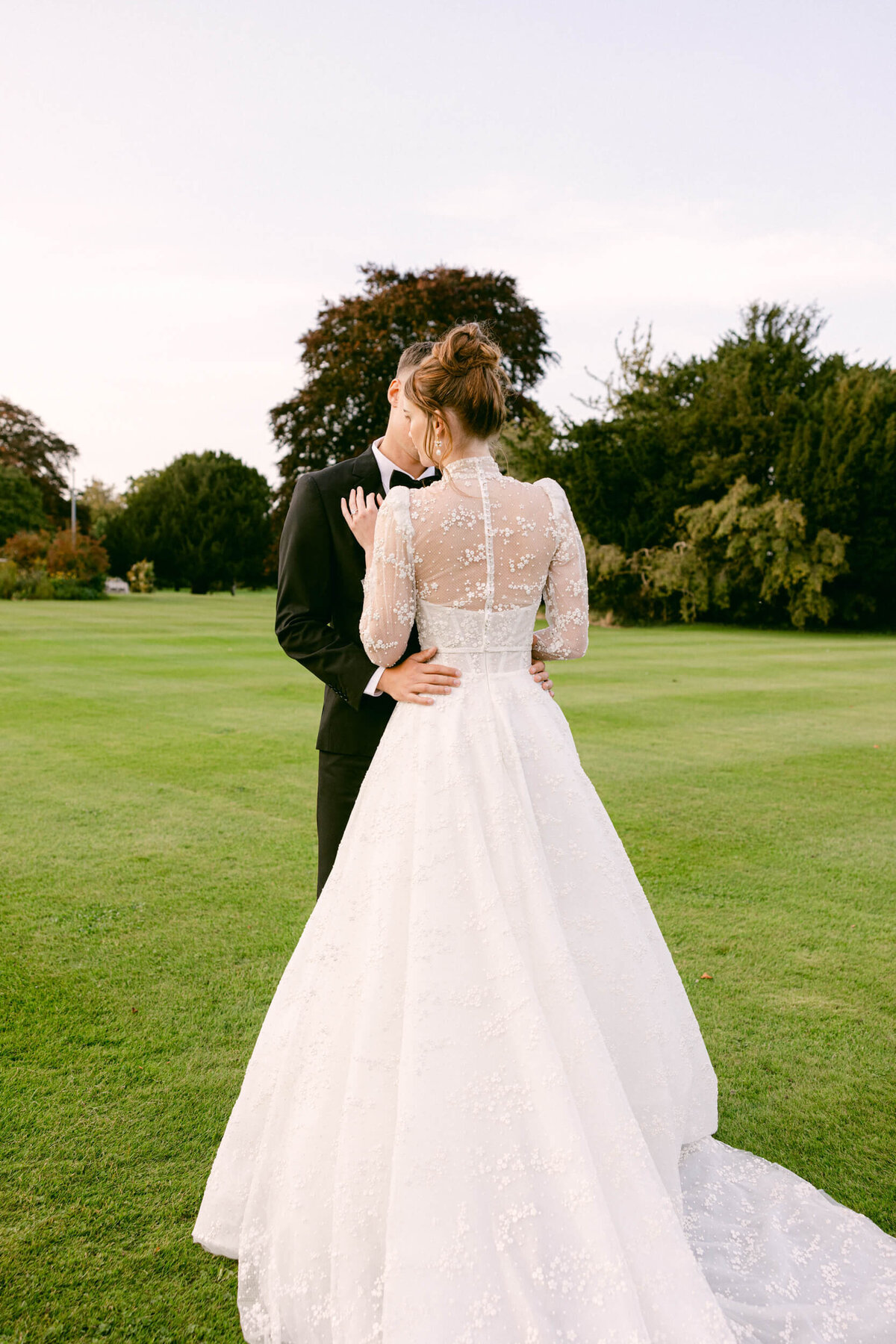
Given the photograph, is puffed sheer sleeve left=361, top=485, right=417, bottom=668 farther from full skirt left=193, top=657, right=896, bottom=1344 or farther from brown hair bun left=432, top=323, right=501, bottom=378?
brown hair bun left=432, top=323, right=501, bottom=378

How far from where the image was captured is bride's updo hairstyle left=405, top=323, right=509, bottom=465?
7.86ft

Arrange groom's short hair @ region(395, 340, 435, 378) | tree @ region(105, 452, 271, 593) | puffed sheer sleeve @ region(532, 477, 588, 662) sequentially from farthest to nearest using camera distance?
tree @ region(105, 452, 271, 593)
groom's short hair @ region(395, 340, 435, 378)
puffed sheer sleeve @ region(532, 477, 588, 662)

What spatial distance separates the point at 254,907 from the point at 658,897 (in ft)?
7.43

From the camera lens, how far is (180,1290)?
239 cm

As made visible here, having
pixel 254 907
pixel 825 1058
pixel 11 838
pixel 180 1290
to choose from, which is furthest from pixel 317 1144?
pixel 11 838

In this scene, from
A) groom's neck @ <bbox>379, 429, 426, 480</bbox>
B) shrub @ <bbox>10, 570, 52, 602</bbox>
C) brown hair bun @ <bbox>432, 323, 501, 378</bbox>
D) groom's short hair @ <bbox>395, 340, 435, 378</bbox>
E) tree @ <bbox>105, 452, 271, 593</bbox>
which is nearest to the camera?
brown hair bun @ <bbox>432, 323, 501, 378</bbox>

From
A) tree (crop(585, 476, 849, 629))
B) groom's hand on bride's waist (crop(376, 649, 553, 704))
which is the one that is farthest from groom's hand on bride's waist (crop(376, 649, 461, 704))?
tree (crop(585, 476, 849, 629))

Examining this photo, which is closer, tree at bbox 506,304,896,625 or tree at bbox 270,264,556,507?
tree at bbox 506,304,896,625

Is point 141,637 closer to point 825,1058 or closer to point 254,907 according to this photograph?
point 254,907

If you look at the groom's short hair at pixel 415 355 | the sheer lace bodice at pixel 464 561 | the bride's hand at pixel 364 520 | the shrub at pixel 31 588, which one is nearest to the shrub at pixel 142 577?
the shrub at pixel 31 588

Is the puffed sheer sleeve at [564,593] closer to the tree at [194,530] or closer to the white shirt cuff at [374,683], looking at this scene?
the white shirt cuff at [374,683]

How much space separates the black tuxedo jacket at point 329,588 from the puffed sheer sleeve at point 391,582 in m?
0.40

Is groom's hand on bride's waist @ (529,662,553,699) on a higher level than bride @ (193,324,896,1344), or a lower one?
higher

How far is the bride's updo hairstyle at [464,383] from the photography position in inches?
94.3
